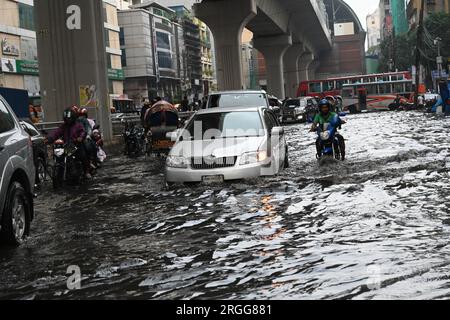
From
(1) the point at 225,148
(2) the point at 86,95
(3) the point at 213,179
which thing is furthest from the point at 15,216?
(2) the point at 86,95

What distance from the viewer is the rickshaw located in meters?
17.6

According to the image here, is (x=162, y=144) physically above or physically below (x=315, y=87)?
below

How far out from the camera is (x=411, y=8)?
101 meters

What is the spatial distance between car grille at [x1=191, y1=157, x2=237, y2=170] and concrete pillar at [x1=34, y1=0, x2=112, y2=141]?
14164 millimetres

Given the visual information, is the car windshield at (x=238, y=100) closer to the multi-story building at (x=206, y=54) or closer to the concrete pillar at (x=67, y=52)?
the concrete pillar at (x=67, y=52)

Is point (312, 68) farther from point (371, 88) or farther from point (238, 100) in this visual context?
point (238, 100)

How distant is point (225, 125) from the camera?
38.5 ft

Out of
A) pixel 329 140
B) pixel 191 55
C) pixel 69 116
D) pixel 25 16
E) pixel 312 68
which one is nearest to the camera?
pixel 69 116

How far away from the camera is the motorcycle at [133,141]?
65.0 feet

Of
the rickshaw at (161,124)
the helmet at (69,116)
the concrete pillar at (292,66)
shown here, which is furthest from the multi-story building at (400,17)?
the helmet at (69,116)

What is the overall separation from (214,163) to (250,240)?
12.6 feet

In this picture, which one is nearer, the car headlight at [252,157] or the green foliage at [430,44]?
the car headlight at [252,157]

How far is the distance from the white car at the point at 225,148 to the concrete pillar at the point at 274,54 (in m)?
46.0
